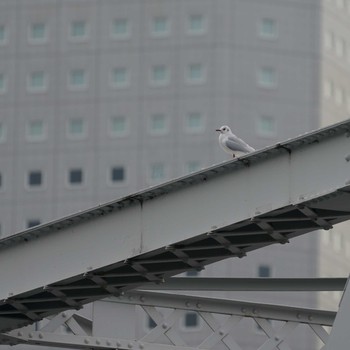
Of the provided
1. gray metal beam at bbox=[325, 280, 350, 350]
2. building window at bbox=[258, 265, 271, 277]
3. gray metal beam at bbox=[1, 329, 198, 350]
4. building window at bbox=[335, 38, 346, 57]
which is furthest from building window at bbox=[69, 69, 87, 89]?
gray metal beam at bbox=[325, 280, 350, 350]

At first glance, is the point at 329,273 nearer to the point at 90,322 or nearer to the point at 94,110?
the point at 94,110

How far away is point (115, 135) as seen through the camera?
11956 cm

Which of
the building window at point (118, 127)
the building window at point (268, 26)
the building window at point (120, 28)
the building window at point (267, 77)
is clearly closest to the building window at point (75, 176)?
the building window at point (118, 127)

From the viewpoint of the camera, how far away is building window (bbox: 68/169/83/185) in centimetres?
11931

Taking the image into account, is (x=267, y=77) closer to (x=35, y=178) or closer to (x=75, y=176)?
(x=75, y=176)

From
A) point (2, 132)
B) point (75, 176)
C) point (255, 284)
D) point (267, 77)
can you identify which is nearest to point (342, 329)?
point (255, 284)

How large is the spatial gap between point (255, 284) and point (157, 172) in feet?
279

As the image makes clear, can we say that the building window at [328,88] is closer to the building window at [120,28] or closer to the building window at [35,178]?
the building window at [120,28]

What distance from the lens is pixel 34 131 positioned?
12125cm

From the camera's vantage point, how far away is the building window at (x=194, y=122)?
117812 mm

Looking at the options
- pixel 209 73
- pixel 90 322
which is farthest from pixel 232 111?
pixel 90 322

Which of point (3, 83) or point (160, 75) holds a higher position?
point (3, 83)

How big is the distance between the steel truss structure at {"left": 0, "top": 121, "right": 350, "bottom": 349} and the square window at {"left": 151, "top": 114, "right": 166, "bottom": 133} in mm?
88872

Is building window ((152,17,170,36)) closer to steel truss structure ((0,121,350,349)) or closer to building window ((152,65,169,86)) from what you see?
building window ((152,65,169,86))
